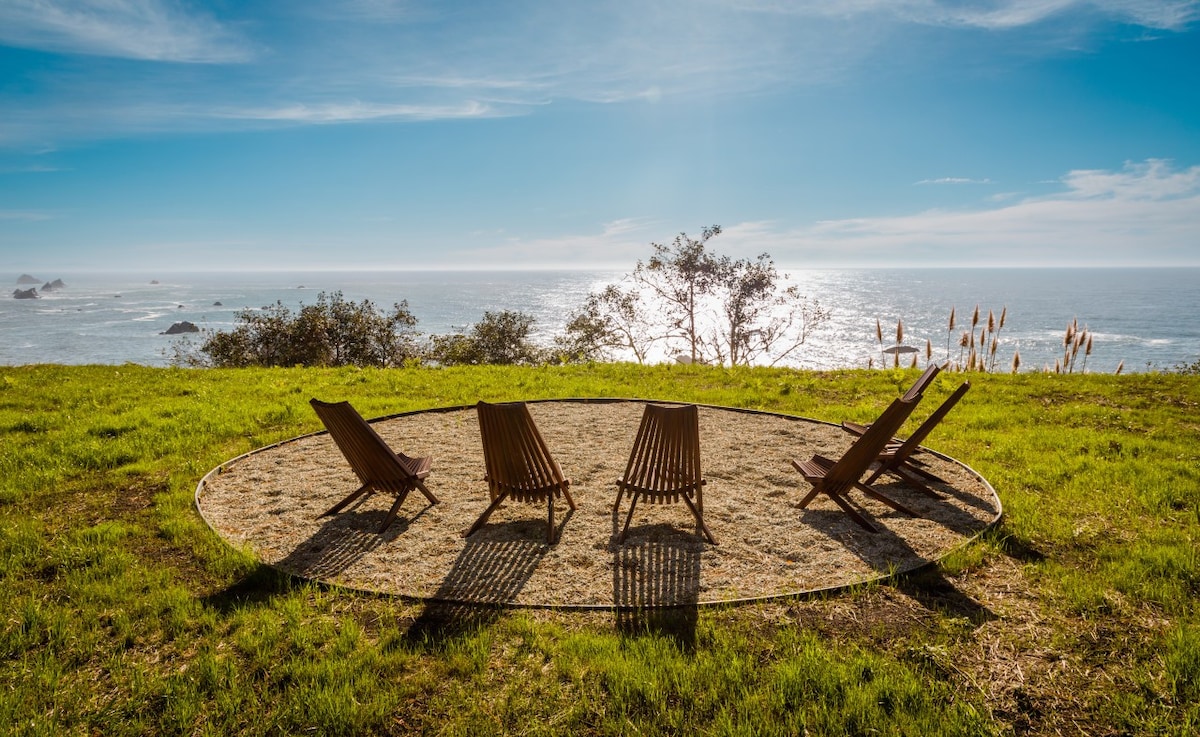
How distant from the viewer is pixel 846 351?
259ft

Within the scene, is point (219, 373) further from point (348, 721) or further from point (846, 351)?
point (846, 351)

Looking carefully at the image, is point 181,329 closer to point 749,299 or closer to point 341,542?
point 749,299

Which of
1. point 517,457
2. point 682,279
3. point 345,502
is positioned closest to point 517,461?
point 517,457

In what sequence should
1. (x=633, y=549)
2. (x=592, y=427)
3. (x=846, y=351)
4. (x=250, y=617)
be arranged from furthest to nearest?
1. (x=846, y=351)
2. (x=592, y=427)
3. (x=633, y=549)
4. (x=250, y=617)

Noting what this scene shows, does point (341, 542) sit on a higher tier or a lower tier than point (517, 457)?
lower

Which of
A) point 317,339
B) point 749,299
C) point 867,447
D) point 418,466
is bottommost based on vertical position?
point 317,339

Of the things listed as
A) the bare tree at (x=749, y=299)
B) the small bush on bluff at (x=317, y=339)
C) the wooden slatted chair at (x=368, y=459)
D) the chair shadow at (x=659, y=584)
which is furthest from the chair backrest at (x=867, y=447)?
the small bush on bluff at (x=317, y=339)

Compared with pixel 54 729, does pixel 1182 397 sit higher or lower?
higher

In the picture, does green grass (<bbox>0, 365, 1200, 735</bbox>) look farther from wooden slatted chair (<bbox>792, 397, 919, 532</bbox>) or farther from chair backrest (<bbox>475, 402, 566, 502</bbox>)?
chair backrest (<bbox>475, 402, 566, 502</bbox>)

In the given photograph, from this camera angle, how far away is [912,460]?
23.9 feet

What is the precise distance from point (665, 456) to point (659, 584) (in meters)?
1.21

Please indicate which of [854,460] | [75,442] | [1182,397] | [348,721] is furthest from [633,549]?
[1182,397]

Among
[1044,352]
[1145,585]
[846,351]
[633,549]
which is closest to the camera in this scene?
[1145,585]

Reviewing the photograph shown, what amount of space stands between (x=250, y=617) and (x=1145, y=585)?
6.61m
